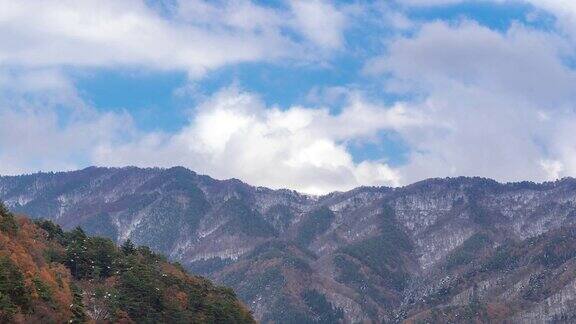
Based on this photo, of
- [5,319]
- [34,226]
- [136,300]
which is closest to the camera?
[5,319]

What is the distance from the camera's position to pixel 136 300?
156125mm

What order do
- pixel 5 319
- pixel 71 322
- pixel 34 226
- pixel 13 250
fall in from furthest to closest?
pixel 34 226
pixel 13 250
pixel 71 322
pixel 5 319

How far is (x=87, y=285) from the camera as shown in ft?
516

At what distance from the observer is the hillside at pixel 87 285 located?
122125mm

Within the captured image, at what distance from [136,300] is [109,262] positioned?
60.5 feet

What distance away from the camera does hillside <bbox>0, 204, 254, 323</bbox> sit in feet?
401

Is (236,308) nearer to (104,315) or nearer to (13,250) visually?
(104,315)

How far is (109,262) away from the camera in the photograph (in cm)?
17075

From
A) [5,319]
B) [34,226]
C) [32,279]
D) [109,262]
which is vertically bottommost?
[5,319]

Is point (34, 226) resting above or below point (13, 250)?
above

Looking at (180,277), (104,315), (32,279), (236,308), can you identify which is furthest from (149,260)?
(32,279)

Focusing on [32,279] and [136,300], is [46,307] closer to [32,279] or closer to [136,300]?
[32,279]

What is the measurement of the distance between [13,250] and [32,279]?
1172 cm

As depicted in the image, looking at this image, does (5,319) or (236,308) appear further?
(236,308)
